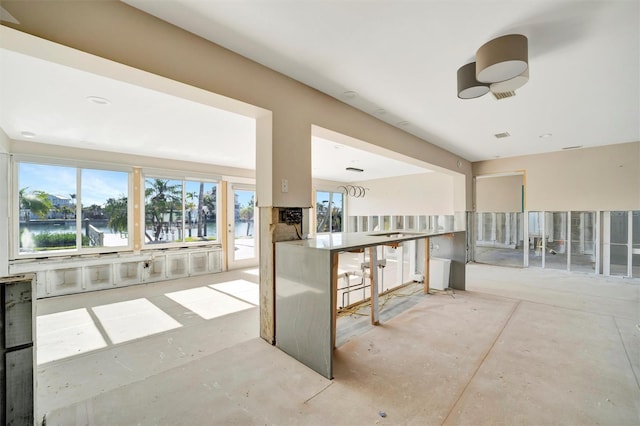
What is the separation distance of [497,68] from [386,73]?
95 cm

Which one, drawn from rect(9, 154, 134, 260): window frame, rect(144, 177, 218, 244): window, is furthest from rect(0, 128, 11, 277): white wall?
rect(144, 177, 218, 244): window

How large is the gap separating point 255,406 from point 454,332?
7.12 ft

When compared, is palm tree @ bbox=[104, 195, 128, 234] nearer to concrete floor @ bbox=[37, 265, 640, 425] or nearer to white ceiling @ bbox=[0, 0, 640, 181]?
white ceiling @ bbox=[0, 0, 640, 181]

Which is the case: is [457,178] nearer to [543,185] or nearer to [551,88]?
[543,185]

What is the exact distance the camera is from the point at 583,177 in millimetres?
5672

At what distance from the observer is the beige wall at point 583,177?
17.2 feet

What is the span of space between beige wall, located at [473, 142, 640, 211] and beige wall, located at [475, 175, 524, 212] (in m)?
2.35

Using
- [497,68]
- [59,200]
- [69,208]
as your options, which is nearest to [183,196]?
[69,208]

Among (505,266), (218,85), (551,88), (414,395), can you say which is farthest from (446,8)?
(505,266)

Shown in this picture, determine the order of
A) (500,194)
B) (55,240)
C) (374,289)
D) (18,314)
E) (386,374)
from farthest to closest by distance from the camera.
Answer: (500,194) < (55,240) < (374,289) < (386,374) < (18,314)

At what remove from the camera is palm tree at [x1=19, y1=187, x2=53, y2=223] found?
4555mm

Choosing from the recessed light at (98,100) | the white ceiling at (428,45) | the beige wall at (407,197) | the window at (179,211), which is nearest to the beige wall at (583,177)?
the beige wall at (407,197)

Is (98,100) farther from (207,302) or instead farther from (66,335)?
(207,302)

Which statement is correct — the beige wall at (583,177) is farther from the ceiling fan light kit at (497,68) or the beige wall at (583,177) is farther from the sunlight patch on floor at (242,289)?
the sunlight patch on floor at (242,289)
